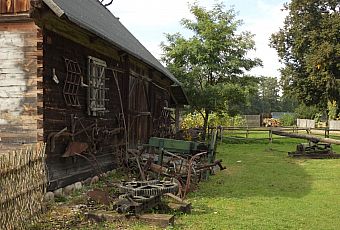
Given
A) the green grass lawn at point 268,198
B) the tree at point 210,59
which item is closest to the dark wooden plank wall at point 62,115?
the green grass lawn at point 268,198

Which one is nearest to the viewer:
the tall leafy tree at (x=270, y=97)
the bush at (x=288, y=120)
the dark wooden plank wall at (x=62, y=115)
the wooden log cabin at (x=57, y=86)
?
the wooden log cabin at (x=57, y=86)

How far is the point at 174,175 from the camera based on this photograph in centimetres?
962

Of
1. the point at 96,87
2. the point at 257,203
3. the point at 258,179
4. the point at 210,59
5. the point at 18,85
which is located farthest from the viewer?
the point at 210,59

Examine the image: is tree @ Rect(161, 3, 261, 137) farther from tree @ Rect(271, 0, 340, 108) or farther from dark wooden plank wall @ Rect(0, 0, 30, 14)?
dark wooden plank wall @ Rect(0, 0, 30, 14)

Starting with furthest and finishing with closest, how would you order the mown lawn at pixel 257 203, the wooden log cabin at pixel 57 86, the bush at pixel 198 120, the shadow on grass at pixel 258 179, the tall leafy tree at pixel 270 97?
the tall leafy tree at pixel 270 97 → the bush at pixel 198 120 → the shadow on grass at pixel 258 179 → the wooden log cabin at pixel 57 86 → the mown lawn at pixel 257 203

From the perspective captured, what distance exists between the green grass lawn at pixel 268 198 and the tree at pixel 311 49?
21832 millimetres

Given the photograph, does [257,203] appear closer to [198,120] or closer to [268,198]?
[268,198]

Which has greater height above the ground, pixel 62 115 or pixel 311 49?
pixel 311 49

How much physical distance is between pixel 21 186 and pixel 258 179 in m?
8.22

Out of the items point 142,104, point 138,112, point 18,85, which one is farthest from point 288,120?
point 18,85

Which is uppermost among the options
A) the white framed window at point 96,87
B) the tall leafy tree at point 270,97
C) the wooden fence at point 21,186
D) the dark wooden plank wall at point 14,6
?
the tall leafy tree at point 270,97

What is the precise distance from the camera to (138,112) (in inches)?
585

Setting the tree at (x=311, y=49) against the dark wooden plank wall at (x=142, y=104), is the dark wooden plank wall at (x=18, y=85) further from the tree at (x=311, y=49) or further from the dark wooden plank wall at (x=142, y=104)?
the tree at (x=311, y=49)

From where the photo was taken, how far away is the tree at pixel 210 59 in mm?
27000
